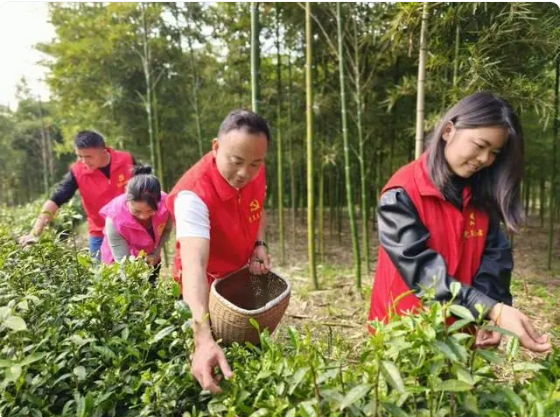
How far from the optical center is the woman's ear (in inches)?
48.6

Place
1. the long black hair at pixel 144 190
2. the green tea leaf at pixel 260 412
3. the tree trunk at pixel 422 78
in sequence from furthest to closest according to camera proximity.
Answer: the tree trunk at pixel 422 78 < the long black hair at pixel 144 190 < the green tea leaf at pixel 260 412

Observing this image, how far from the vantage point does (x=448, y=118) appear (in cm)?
124

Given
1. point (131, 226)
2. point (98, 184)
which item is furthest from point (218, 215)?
point (98, 184)

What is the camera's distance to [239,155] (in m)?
1.37

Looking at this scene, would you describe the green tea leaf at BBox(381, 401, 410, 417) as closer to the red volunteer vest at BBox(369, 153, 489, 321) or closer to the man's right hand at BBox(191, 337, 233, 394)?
the man's right hand at BBox(191, 337, 233, 394)

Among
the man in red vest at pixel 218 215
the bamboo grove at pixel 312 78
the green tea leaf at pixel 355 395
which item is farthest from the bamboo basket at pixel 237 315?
the bamboo grove at pixel 312 78

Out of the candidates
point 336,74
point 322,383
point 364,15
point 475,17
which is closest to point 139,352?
point 322,383

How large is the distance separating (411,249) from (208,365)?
0.64 meters

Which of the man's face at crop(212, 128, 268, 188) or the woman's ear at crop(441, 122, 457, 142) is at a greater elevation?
the woman's ear at crop(441, 122, 457, 142)

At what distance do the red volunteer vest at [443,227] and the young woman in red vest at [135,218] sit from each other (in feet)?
4.57

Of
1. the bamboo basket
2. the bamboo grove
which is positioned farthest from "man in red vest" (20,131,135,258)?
the bamboo grove

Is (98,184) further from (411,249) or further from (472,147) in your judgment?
(472,147)

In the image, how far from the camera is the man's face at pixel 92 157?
2779mm

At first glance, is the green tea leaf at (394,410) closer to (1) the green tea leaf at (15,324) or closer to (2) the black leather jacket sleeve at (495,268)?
(2) the black leather jacket sleeve at (495,268)
